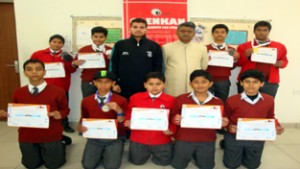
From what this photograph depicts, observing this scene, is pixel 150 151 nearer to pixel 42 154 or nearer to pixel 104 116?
pixel 104 116

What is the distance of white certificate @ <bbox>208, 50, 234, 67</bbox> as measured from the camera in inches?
141

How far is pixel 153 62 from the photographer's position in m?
3.19

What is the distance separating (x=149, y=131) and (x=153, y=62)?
935 mm

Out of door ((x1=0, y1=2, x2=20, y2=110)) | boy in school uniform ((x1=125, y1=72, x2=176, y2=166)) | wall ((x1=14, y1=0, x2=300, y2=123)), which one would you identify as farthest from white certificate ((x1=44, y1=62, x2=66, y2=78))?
boy in school uniform ((x1=125, y1=72, x2=176, y2=166))

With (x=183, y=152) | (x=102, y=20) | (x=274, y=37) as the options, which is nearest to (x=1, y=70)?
(x=102, y=20)

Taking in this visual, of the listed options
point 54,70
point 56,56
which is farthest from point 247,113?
point 56,56

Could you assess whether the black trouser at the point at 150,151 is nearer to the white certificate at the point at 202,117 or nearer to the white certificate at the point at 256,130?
the white certificate at the point at 202,117

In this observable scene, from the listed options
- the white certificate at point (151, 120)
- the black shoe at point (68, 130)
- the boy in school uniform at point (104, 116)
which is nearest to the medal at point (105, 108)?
the boy in school uniform at point (104, 116)

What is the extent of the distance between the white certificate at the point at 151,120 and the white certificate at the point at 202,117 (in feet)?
0.65

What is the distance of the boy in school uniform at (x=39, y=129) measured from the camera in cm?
270

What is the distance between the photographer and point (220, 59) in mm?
3584

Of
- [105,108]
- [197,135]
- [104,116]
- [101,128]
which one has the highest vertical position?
[105,108]

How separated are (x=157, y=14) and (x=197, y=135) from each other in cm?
223

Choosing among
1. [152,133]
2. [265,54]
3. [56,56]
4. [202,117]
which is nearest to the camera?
[202,117]
